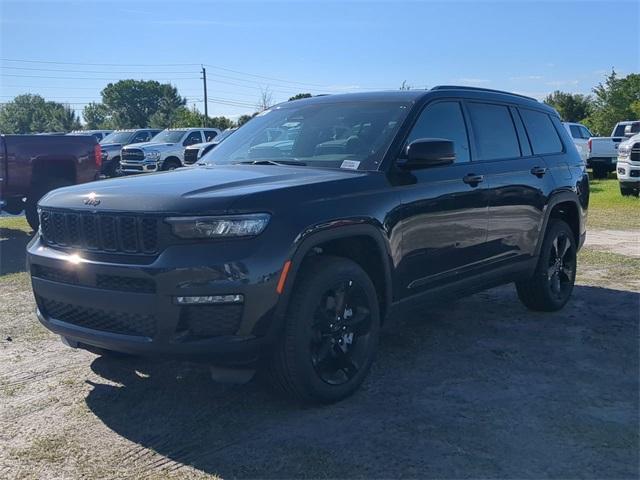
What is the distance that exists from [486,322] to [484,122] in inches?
67.8

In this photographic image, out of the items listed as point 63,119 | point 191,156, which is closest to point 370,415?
point 191,156

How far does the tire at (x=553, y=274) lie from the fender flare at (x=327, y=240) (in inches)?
88.9

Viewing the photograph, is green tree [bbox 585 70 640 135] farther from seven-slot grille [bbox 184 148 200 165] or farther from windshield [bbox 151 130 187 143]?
seven-slot grille [bbox 184 148 200 165]

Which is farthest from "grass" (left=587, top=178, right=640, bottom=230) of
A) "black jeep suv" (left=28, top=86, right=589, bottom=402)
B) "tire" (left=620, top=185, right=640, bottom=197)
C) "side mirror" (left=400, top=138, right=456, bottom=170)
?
"side mirror" (left=400, top=138, right=456, bottom=170)

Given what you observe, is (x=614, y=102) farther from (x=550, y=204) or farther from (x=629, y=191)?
(x=550, y=204)

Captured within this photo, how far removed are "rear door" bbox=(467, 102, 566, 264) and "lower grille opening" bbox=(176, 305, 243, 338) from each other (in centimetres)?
251

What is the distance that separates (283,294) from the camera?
359 centimetres

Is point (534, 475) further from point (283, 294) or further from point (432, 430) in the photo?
point (283, 294)

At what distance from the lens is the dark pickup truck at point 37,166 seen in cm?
1101

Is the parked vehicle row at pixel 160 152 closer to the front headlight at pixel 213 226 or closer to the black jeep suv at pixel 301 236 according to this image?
the black jeep suv at pixel 301 236

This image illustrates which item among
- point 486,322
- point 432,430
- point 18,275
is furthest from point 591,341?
point 18,275

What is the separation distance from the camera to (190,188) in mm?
3758

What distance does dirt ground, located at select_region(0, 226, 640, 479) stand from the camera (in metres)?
3.34

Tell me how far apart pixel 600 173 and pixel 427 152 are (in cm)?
2199
